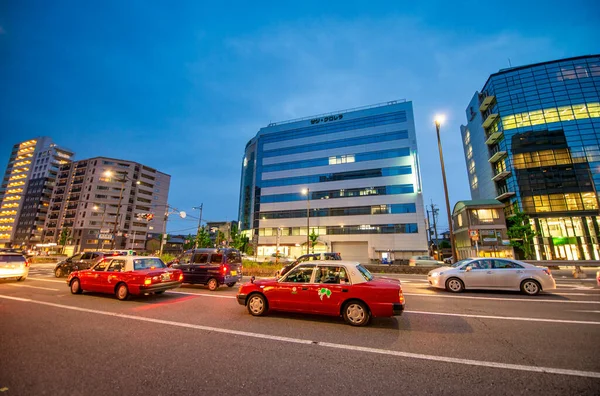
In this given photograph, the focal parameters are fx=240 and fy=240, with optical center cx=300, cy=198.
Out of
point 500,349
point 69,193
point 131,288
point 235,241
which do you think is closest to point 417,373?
point 500,349

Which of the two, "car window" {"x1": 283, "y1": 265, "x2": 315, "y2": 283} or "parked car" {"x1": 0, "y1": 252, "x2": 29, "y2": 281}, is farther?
"parked car" {"x1": 0, "y1": 252, "x2": 29, "y2": 281}

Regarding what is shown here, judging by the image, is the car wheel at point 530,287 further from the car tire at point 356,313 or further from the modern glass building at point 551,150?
the modern glass building at point 551,150

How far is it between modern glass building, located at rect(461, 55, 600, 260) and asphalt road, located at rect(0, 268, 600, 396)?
130ft

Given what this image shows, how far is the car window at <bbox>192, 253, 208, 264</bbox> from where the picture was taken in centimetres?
1242

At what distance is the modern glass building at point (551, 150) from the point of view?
34.4 m

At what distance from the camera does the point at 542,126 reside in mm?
38406

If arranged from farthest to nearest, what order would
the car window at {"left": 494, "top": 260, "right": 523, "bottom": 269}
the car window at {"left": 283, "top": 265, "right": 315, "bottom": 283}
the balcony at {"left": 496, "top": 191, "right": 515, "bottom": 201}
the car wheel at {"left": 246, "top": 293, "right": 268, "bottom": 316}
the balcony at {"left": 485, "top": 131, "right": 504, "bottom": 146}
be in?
the balcony at {"left": 485, "top": 131, "right": 504, "bottom": 146} < the balcony at {"left": 496, "top": 191, "right": 515, "bottom": 201} < the car window at {"left": 494, "top": 260, "right": 523, "bottom": 269} < the car wheel at {"left": 246, "top": 293, "right": 268, "bottom": 316} < the car window at {"left": 283, "top": 265, "right": 315, "bottom": 283}

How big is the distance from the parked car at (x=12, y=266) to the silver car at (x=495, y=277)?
22.2 metres

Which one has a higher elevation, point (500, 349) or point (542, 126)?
point (542, 126)

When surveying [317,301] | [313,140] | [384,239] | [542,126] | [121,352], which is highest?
[313,140]

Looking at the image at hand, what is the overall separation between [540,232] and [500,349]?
43981 mm

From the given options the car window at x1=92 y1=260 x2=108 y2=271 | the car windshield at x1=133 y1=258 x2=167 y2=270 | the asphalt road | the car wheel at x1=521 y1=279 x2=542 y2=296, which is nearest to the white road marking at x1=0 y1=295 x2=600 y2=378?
the asphalt road

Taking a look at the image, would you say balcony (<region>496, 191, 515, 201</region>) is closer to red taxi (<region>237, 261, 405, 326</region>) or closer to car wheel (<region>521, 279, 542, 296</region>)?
car wheel (<region>521, 279, 542, 296</region>)

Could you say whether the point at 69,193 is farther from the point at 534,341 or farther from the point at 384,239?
the point at 534,341
